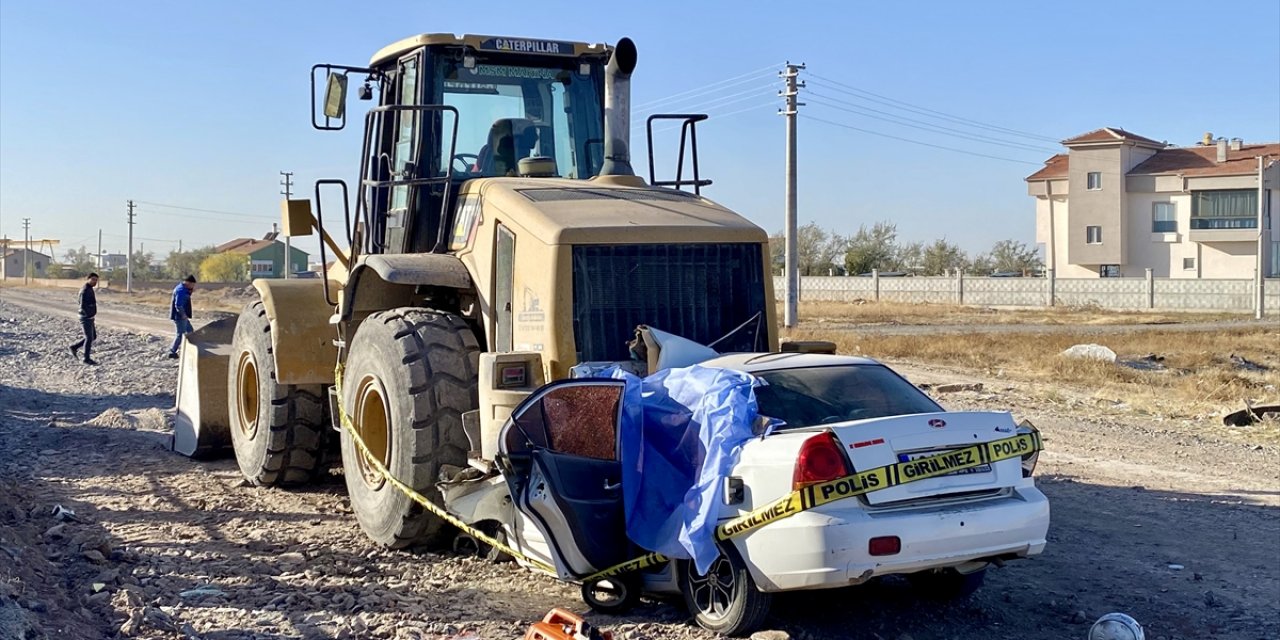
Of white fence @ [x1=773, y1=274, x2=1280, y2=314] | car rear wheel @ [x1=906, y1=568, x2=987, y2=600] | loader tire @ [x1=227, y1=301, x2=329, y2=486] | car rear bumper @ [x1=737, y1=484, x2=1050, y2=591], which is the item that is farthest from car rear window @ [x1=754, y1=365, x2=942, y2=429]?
white fence @ [x1=773, y1=274, x2=1280, y2=314]

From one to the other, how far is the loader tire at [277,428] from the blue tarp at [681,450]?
3.77 metres

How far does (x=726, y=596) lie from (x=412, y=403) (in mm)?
2276

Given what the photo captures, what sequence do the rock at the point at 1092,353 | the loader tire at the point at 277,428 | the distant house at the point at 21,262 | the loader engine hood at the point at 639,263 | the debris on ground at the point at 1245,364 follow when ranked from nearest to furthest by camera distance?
the loader engine hood at the point at 639,263 → the loader tire at the point at 277,428 → the rock at the point at 1092,353 → the debris on ground at the point at 1245,364 → the distant house at the point at 21,262

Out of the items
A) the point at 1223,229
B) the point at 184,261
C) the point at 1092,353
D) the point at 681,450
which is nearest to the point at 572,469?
the point at 681,450

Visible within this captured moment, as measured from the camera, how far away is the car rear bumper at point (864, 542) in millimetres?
5254

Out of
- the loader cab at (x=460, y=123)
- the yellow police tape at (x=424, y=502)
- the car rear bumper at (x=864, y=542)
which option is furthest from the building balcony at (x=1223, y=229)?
the car rear bumper at (x=864, y=542)

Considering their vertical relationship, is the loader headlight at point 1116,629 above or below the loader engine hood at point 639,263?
below

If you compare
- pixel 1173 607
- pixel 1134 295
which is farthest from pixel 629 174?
pixel 1134 295

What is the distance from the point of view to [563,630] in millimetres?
5203

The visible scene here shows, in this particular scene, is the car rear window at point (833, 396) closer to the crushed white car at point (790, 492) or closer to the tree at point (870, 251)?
the crushed white car at point (790, 492)

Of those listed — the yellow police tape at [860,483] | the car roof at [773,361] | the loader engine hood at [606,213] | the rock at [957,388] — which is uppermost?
the loader engine hood at [606,213]

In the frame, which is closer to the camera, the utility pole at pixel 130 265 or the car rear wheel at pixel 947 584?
the car rear wheel at pixel 947 584

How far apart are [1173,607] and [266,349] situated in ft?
21.2

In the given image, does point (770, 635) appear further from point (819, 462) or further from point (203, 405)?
point (203, 405)
